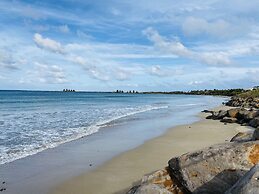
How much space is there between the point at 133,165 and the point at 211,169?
5.17 metres

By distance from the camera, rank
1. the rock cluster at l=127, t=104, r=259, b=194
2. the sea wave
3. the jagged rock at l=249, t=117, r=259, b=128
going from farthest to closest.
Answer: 1. the jagged rock at l=249, t=117, r=259, b=128
2. the sea wave
3. the rock cluster at l=127, t=104, r=259, b=194

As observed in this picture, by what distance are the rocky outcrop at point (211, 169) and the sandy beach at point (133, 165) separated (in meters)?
2.18

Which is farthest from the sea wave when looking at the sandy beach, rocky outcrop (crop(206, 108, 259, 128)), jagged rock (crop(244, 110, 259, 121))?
jagged rock (crop(244, 110, 259, 121))

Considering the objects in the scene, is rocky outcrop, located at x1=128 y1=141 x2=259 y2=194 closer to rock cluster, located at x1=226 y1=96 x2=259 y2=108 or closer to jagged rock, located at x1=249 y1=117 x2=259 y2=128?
jagged rock, located at x1=249 y1=117 x2=259 y2=128

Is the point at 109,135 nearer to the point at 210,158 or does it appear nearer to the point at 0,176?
the point at 0,176

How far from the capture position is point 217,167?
25.2 feet

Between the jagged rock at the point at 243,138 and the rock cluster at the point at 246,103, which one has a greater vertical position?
the jagged rock at the point at 243,138

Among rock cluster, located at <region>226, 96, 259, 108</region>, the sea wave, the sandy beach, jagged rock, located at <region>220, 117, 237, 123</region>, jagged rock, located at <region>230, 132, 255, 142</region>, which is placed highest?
jagged rock, located at <region>230, 132, 255, 142</region>

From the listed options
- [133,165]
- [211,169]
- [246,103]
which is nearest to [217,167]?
[211,169]

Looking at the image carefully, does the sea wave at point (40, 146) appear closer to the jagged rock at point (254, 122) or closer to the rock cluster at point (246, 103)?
the jagged rock at point (254, 122)

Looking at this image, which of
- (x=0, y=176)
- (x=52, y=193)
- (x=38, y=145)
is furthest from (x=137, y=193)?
(x=38, y=145)

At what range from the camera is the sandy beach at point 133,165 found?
32.6 feet

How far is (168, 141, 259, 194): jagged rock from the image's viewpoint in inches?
294

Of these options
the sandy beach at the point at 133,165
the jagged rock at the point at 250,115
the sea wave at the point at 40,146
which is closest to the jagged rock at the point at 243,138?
the sandy beach at the point at 133,165
